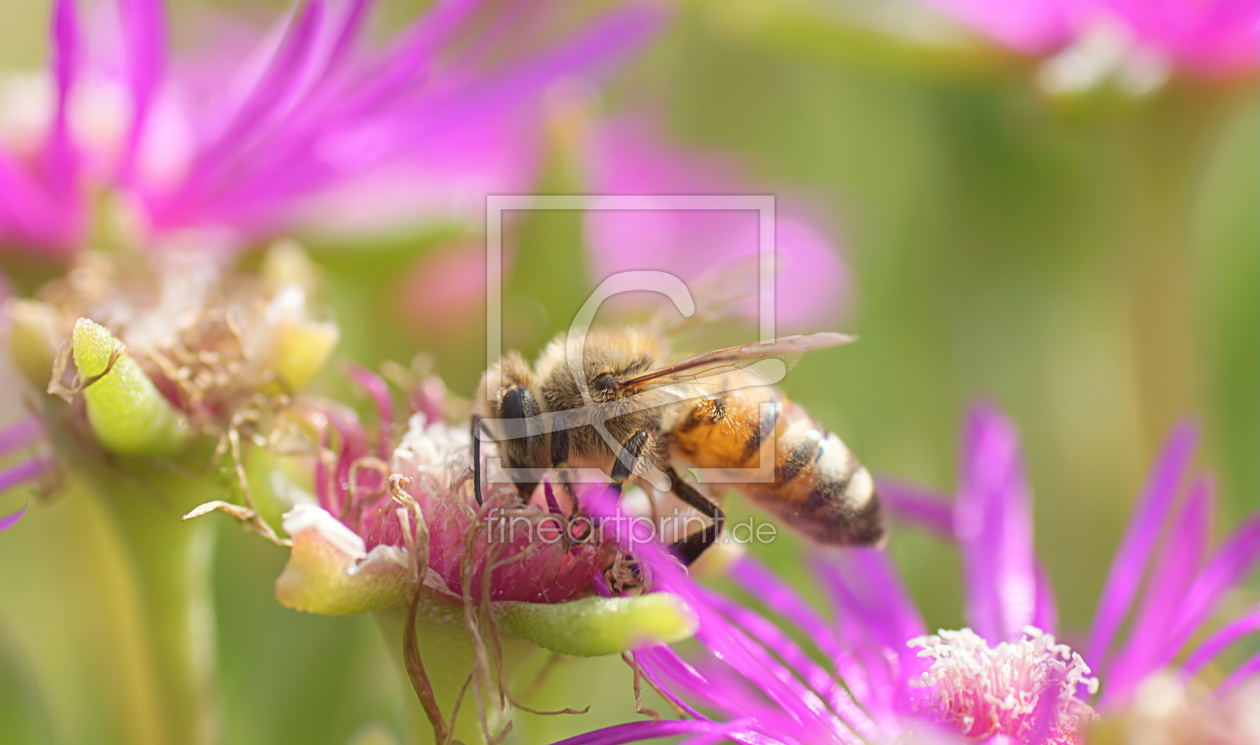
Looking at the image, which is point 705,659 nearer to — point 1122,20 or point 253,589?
point 253,589

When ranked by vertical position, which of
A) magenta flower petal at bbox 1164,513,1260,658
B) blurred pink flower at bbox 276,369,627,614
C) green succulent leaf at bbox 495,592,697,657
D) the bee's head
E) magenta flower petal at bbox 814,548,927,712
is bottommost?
magenta flower petal at bbox 814,548,927,712

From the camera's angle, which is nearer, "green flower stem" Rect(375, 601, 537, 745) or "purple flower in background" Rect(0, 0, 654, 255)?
"green flower stem" Rect(375, 601, 537, 745)

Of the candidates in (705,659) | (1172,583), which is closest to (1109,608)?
(1172,583)

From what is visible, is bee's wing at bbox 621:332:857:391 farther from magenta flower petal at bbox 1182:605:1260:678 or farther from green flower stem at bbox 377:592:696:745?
Answer: magenta flower petal at bbox 1182:605:1260:678

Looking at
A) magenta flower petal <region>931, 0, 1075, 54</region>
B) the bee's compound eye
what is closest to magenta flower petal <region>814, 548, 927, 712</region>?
the bee's compound eye

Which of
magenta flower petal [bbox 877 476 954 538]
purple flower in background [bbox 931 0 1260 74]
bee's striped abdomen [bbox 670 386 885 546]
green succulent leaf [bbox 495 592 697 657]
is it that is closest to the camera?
green succulent leaf [bbox 495 592 697 657]

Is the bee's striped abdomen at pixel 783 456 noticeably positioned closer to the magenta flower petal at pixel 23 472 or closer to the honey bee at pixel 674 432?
the honey bee at pixel 674 432

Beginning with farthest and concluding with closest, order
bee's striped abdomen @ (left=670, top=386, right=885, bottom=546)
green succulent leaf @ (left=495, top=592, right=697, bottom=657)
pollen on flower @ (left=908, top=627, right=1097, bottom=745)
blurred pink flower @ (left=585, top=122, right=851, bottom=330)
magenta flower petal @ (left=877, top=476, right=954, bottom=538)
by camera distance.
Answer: blurred pink flower @ (left=585, top=122, right=851, bottom=330) < magenta flower petal @ (left=877, top=476, right=954, bottom=538) < bee's striped abdomen @ (left=670, top=386, right=885, bottom=546) < pollen on flower @ (left=908, top=627, right=1097, bottom=745) < green succulent leaf @ (left=495, top=592, right=697, bottom=657)

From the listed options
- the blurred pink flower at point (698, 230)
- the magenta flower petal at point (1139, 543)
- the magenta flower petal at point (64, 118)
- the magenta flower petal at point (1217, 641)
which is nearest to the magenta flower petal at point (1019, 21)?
the blurred pink flower at point (698, 230)
